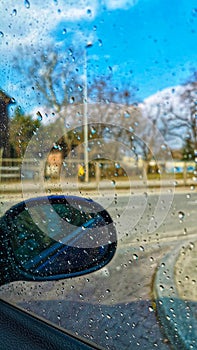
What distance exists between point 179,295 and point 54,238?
0.76 meters

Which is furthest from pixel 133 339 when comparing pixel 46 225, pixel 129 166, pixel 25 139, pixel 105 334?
pixel 25 139

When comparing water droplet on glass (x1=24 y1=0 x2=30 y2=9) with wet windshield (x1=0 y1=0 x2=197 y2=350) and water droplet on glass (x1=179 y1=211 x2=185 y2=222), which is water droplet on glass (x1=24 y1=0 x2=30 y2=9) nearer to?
wet windshield (x1=0 y1=0 x2=197 y2=350)

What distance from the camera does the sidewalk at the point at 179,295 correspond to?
3.75 ft

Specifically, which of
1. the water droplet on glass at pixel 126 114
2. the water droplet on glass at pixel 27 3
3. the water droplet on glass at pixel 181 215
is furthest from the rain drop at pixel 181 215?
the water droplet on glass at pixel 27 3

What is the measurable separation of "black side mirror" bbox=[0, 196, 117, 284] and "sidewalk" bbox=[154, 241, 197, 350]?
0.28m

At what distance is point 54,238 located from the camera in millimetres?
1825

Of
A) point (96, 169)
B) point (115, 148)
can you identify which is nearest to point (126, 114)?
point (115, 148)

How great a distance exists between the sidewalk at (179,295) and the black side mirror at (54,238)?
10.9 inches

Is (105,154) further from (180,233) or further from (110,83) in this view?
(180,233)

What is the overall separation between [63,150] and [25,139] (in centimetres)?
30

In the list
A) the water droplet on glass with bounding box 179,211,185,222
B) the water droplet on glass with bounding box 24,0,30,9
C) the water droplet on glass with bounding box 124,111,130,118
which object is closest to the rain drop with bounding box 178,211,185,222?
the water droplet on glass with bounding box 179,211,185,222

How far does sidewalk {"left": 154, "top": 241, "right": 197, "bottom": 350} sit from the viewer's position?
114 centimetres

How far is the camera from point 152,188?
4.13ft

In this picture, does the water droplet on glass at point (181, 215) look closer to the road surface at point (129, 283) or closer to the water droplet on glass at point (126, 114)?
the road surface at point (129, 283)
